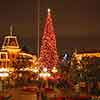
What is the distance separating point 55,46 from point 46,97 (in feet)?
20.2

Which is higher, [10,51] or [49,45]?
[49,45]

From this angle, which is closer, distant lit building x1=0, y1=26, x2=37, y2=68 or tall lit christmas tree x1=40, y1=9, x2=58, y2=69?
distant lit building x1=0, y1=26, x2=37, y2=68

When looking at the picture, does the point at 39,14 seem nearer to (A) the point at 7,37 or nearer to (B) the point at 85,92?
(A) the point at 7,37

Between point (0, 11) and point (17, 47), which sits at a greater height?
point (0, 11)

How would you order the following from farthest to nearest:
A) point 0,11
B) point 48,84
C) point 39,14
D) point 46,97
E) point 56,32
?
point 56,32 → point 39,14 → point 0,11 → point 48,84 → point 46,97

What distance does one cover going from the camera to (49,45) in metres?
9.47

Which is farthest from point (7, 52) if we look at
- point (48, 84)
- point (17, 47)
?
point (48, 84)

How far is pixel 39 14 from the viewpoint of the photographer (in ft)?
30.4

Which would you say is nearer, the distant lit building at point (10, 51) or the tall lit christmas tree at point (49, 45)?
the distant lit building at point (10, 51)

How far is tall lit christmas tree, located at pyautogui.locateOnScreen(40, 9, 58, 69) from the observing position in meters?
9.35

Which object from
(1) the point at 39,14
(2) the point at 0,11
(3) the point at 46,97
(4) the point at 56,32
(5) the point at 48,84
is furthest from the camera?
(4) the point at 56,32

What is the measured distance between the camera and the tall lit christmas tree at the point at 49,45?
30.7 feet

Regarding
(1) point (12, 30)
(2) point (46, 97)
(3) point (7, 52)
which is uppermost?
(1) point (12, 30)

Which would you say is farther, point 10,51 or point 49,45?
point 49,45
